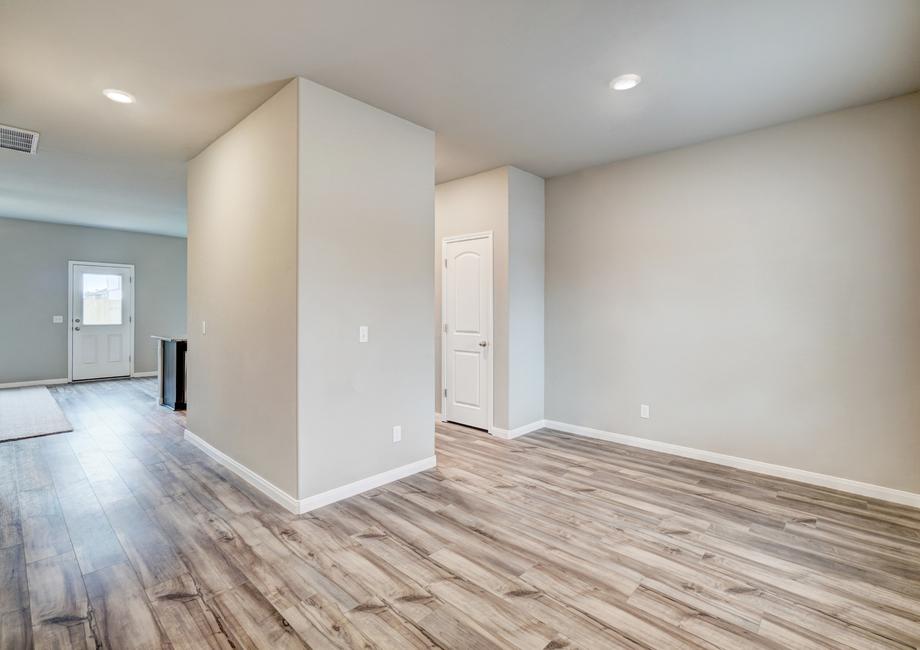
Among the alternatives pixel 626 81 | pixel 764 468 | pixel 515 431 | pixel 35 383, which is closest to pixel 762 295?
pixel 764 468

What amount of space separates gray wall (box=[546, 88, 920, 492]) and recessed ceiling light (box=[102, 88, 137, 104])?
395 cm

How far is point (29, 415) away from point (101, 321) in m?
3.25

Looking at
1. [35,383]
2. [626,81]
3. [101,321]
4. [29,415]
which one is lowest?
[29,415]

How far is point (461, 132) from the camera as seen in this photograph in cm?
381

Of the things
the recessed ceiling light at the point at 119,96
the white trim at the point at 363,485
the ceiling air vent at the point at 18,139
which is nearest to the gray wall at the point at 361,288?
the white trim at the point at 363,485

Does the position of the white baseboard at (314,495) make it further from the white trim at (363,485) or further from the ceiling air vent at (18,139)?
the ceiling air vent at (18,139)

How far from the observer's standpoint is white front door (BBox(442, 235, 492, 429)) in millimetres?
4898

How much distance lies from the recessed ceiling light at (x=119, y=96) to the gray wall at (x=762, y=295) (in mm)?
3952

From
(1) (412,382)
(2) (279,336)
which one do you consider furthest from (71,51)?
(1) (412,382)

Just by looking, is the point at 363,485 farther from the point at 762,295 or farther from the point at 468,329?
the point at 762,295

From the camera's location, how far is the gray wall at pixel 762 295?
10.5ft

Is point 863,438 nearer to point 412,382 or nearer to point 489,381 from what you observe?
point 489,381

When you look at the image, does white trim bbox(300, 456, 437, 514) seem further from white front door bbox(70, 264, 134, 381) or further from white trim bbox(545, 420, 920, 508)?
white front door bbox(70, 264, 134, 381)

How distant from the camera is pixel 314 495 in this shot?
9.95 ft
